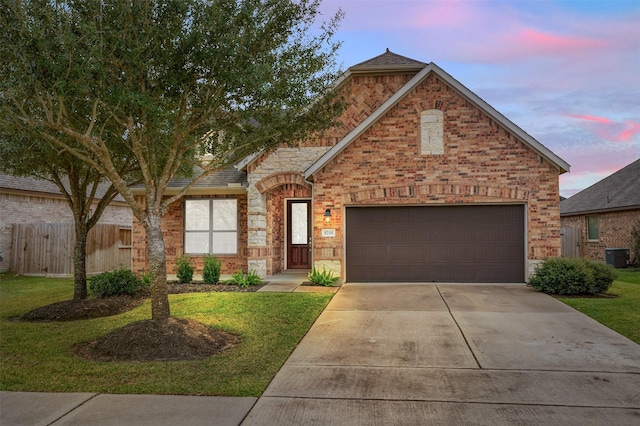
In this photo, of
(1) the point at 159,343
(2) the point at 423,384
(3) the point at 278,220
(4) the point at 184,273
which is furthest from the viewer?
(3) the point at 278,220

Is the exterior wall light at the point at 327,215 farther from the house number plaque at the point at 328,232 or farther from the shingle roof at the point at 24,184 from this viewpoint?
the shingle roof at the point at 24,184

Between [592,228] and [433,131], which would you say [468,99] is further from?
[592,228]

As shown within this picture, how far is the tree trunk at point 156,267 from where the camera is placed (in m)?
7.59

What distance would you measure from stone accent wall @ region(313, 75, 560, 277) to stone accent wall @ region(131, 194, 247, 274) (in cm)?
335

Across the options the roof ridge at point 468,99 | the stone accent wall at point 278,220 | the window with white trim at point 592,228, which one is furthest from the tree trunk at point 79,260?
A: the window with white trim at point 592,228

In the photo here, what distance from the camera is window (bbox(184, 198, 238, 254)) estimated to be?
53.3 feet

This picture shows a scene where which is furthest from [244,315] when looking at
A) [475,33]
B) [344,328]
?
[475,33]

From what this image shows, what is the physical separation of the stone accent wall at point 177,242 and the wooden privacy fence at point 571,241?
1692cm

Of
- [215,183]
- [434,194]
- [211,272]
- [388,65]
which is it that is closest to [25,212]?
[215,183]

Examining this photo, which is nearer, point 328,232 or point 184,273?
point 328,232

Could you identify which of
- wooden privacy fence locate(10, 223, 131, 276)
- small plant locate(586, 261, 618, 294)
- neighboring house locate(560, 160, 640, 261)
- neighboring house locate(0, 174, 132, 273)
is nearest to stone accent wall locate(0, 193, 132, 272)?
neighboring house locate(0, 174, 132, 273)

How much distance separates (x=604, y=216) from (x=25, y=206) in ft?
87.2

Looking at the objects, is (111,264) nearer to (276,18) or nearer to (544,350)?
(276,18)

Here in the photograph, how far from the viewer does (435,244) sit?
13.9 m
